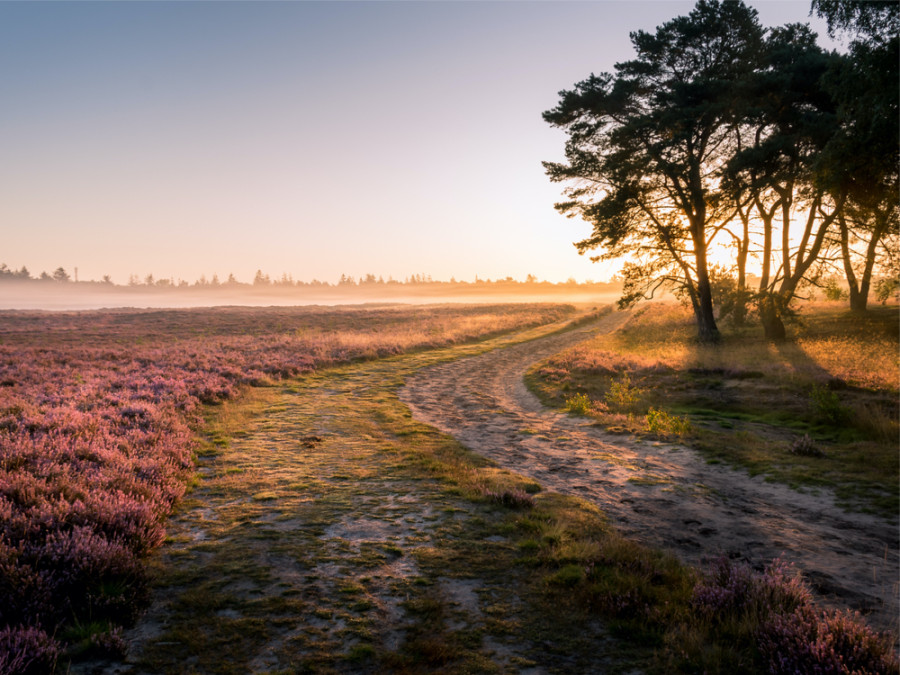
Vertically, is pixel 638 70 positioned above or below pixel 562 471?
above

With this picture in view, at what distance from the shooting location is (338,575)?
17.4ft

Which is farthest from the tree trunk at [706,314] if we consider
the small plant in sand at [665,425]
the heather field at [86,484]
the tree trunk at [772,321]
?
the heather field at [86,484]

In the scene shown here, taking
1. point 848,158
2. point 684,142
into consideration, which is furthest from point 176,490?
point 684,142

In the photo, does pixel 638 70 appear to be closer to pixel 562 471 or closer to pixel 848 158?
pixel 848 158

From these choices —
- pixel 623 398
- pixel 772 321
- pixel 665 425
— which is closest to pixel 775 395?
pixel 623 398

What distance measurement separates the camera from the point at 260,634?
13.8ft

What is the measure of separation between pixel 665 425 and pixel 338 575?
11223 mm

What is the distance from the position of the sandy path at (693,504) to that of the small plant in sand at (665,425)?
991mm

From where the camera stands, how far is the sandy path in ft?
19.6

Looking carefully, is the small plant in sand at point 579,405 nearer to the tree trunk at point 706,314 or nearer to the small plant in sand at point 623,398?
the small plant in sand at point 623,398

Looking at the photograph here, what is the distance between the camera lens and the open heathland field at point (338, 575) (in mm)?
→ 3893

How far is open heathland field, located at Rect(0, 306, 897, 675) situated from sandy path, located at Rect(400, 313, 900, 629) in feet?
2.45

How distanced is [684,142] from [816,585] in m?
25.3

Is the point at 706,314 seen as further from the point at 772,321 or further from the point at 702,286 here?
the point at 772,321
